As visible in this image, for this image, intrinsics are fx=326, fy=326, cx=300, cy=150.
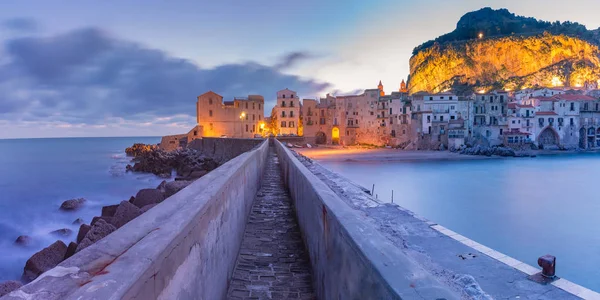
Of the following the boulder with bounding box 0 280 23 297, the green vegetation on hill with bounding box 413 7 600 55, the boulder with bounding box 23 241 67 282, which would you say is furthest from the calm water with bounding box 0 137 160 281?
the green vegetation on hill with bounding box 413 7 600 55

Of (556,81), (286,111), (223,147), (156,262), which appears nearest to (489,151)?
(286,111)

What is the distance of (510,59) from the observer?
328 ft

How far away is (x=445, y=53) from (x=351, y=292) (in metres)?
119

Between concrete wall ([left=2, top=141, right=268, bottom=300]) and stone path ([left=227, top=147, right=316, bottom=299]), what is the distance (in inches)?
24.2

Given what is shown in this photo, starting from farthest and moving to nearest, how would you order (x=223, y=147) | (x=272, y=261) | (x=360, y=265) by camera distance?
(x=223, y=147), (x=272, y=261), (x=360, y=265)

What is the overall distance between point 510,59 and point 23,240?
119 metres

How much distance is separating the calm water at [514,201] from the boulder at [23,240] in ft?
74.9

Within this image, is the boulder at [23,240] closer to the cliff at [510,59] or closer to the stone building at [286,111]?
the stone building at [286,111]

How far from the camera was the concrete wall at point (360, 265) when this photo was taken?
170 centimetres

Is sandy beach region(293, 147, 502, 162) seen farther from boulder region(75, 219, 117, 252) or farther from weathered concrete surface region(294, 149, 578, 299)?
boulder region(75, 219, 117, 252)

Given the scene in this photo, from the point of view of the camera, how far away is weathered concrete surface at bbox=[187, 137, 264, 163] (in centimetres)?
3197

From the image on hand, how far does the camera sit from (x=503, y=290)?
25.6 feet

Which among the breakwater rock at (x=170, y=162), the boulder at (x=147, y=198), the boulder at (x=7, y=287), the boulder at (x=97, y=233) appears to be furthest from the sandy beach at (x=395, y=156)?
the boulder at (x=7, y=287)

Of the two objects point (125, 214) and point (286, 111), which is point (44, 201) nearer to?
point (125, 214)
